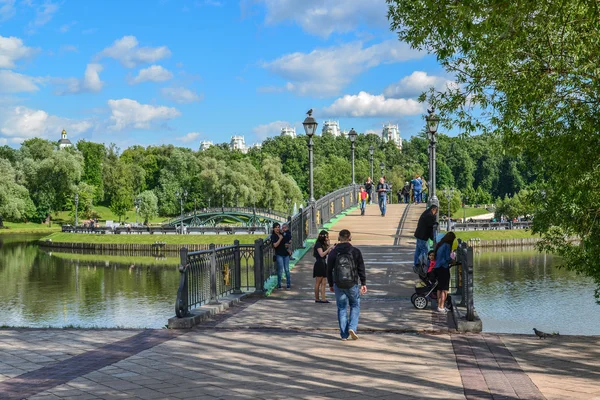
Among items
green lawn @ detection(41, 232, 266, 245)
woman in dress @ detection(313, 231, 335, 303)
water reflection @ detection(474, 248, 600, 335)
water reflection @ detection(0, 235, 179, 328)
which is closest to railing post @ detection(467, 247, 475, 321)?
woman in dress @ detection(313, 231, 335, 303)

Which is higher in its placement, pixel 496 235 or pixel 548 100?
pixel 548 100

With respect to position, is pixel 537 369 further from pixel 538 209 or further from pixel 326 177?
pixel 326 177

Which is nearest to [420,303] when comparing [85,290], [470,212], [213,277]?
[213,277]

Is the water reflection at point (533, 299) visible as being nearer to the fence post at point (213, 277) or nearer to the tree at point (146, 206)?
the fence post at point (213, 277)

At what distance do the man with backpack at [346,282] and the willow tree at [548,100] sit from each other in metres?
3.02

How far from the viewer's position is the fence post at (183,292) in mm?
10602

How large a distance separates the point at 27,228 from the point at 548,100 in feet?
280

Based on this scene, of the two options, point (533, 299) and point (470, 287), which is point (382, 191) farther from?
point (470, 287)

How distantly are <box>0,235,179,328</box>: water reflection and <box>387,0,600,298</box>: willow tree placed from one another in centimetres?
1371

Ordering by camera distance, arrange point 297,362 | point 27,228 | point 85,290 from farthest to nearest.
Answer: point 27,228 → point 85,290 → point 297,362

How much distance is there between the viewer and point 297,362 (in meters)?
8.00

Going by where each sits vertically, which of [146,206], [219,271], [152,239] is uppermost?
[146,206]

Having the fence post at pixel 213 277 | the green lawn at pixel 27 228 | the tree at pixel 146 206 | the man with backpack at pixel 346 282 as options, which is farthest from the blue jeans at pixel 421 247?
the green lawn at pixel 27 228

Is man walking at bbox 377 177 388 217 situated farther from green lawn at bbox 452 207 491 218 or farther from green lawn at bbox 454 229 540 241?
green lawn at bbox 452 207 491 218
